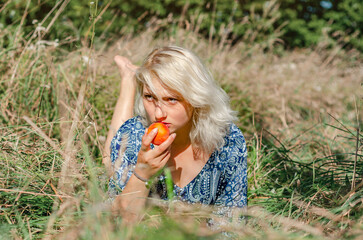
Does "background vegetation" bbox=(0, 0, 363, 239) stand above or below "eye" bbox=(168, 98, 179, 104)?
below

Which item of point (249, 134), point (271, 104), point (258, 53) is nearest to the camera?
point (249, 134)

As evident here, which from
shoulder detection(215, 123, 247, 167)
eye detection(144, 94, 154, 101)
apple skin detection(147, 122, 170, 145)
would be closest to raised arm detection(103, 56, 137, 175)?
eye detection(144, 94, 154, 101)

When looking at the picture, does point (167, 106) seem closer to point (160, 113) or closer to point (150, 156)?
point (160, 113)

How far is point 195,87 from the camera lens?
1.83 meters

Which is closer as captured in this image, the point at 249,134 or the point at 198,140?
the point at 198,140

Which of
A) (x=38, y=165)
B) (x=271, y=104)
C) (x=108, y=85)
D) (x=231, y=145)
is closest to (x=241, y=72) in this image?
(x=271, y=104)

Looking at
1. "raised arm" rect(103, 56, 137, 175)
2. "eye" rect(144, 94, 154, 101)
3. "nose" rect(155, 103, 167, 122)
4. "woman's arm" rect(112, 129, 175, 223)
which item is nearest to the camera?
"woman's arm" rect(112, 129, 175, 223)

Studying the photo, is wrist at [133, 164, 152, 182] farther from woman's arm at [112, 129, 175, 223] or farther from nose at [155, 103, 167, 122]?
nose at [155, 103, 167, 122]

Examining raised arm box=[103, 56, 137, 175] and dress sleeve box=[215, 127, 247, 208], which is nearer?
dress sleeve box=[215, 127, 247, 208]

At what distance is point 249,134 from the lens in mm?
3154

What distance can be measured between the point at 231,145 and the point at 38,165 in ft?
3.54

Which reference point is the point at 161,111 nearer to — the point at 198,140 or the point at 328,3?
the point at 198,140

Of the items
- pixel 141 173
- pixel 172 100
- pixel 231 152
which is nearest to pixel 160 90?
pixel 172 100

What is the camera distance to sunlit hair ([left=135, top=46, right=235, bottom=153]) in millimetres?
1792
